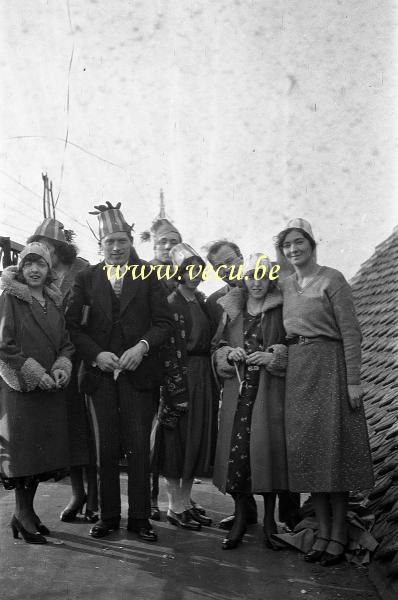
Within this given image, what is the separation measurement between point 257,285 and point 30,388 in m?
1.54

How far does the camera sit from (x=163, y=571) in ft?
12.2

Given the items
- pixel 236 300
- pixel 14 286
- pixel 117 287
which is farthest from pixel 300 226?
pixel 14 286

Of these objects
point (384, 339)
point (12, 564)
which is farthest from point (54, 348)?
point (384, 339)

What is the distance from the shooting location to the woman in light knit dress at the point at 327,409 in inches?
158

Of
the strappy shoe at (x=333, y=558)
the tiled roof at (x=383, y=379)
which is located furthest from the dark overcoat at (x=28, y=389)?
the tiled roof at (x=383, y=379)

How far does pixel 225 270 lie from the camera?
5344 mm

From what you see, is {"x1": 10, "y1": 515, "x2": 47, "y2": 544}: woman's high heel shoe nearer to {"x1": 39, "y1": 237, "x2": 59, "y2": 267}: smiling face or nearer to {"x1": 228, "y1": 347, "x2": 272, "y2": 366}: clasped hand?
{"x1": 228, "y1": 347, "x2": 272, "y2": 366}: clasped hand

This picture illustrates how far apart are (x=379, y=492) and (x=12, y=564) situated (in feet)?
7.42

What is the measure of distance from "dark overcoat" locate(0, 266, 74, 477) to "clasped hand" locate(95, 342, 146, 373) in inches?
9.2

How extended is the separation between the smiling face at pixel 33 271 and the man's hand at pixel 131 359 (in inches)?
29.0

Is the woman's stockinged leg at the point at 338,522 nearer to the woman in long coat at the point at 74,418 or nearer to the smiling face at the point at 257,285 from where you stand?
the smiling face at the point at 257,285

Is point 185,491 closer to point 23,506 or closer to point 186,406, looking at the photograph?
point 186,406

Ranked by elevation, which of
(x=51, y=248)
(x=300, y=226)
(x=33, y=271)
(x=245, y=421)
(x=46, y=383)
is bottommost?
(x=245, y=421)

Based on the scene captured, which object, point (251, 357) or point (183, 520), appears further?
point (183, 520)
